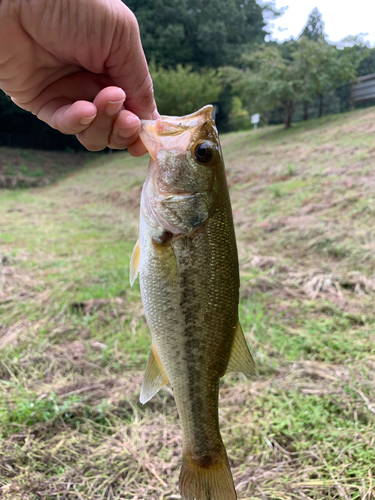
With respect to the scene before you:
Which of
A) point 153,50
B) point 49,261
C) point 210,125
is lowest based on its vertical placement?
point 49,261

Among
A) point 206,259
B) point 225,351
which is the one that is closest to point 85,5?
point 206,259

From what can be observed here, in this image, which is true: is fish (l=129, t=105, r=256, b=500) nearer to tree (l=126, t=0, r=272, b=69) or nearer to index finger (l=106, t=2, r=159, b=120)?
index finger (l=106, t=2, r=159, b=120)

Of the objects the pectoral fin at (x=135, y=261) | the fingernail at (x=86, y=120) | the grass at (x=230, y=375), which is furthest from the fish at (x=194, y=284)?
the grass at (x=230, y=375)

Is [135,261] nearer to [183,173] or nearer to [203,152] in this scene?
[183,173]

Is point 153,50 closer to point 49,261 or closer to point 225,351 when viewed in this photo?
point 49,261

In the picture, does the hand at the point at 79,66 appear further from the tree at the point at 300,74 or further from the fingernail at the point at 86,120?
the tree at the point at 300,74

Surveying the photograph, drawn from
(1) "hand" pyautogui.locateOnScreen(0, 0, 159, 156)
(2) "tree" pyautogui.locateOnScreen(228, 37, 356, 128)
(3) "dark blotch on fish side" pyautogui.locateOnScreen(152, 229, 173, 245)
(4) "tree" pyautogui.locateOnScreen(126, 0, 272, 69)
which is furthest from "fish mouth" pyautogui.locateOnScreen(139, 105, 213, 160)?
(4) "tree" pyautogui.locateOnScreen(126, 0, 272, 69)

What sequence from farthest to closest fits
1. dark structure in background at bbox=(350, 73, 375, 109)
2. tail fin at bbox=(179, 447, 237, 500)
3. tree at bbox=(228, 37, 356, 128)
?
dark structure in background at bbox=(350, 73, 375, 109)
tree at bbox=(228, 37, 356, 128)
tail fin at bbox=(179, 447, 237, 500)
